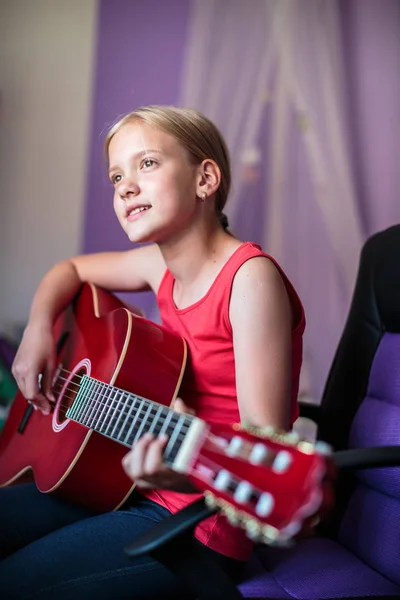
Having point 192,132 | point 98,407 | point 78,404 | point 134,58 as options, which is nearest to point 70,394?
point 78,404

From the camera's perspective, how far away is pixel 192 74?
184cm

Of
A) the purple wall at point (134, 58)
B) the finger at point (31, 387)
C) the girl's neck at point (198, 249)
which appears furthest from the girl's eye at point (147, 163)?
the purple wall at point (134, 58)

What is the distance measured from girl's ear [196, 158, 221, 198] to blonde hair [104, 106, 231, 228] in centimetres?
1

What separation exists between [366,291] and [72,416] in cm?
66

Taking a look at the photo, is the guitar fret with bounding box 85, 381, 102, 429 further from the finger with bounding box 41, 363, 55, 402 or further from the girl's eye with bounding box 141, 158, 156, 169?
the girl's eye with bounding box 141, 158, 156, 169

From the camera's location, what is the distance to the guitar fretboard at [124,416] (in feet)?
2.58

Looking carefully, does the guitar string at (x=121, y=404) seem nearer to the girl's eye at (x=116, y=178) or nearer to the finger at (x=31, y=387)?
the finger at (x=31, y=387)

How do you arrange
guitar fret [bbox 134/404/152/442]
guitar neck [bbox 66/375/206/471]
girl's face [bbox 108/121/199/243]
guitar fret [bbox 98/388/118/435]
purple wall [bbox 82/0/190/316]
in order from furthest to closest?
purple wall [bbox 82/0/190/316], girl's face [bbox 108/121/199/243], guitar fret [bbox 98/388/118/435], guitar fret [bbox 134/404/152/442], guitar neck [bbox 66/375/206/471]

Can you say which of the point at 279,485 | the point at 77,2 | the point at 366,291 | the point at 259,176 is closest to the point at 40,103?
the point at 77,2

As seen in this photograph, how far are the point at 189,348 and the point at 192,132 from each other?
0.40 m

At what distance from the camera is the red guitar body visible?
1.08m

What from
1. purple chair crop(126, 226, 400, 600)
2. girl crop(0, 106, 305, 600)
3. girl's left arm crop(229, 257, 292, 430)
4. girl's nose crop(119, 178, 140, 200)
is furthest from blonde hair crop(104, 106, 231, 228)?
purple chair crop(126, 226, 400, 600)

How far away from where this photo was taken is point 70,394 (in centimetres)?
124

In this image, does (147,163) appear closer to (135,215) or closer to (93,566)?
(135,215)
